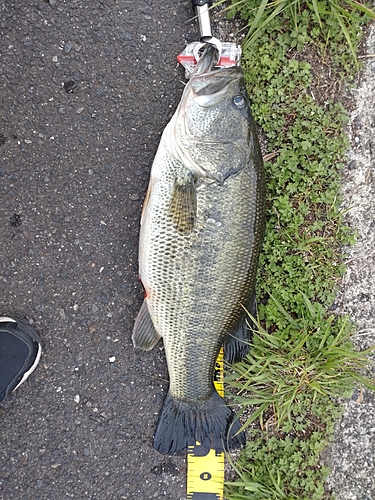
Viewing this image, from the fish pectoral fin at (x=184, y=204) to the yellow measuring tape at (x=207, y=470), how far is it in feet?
3.63

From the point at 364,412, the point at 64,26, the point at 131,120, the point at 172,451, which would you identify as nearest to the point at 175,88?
the point at 131,120

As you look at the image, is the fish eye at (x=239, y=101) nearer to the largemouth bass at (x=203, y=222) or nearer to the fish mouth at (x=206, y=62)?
the largemouth bass at (x=203, y=222)

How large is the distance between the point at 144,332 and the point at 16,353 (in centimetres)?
93

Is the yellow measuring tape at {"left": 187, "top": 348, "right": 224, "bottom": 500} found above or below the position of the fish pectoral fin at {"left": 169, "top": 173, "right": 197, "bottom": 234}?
below

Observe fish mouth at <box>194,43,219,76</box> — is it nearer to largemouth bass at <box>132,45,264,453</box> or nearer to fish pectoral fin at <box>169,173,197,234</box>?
largemouth bass at <box>132,45,264,453</box>

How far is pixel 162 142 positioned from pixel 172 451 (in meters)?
2.11

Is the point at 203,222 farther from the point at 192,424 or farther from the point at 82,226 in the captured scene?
the point at 192,424

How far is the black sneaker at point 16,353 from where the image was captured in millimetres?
3072

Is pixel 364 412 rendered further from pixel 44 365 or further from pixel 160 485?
pixel 44 365

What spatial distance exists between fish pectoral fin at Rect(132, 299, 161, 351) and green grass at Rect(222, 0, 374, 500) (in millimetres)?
678

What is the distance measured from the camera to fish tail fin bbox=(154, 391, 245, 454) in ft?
9.85

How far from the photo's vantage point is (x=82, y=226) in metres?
3.17

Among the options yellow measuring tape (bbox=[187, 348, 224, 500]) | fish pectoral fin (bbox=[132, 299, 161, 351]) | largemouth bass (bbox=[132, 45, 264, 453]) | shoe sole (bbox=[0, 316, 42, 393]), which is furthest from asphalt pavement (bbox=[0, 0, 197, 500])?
largemouth bass (bbox=[132, 45, 264, 453])

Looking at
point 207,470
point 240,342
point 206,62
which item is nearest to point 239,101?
point 206,62
